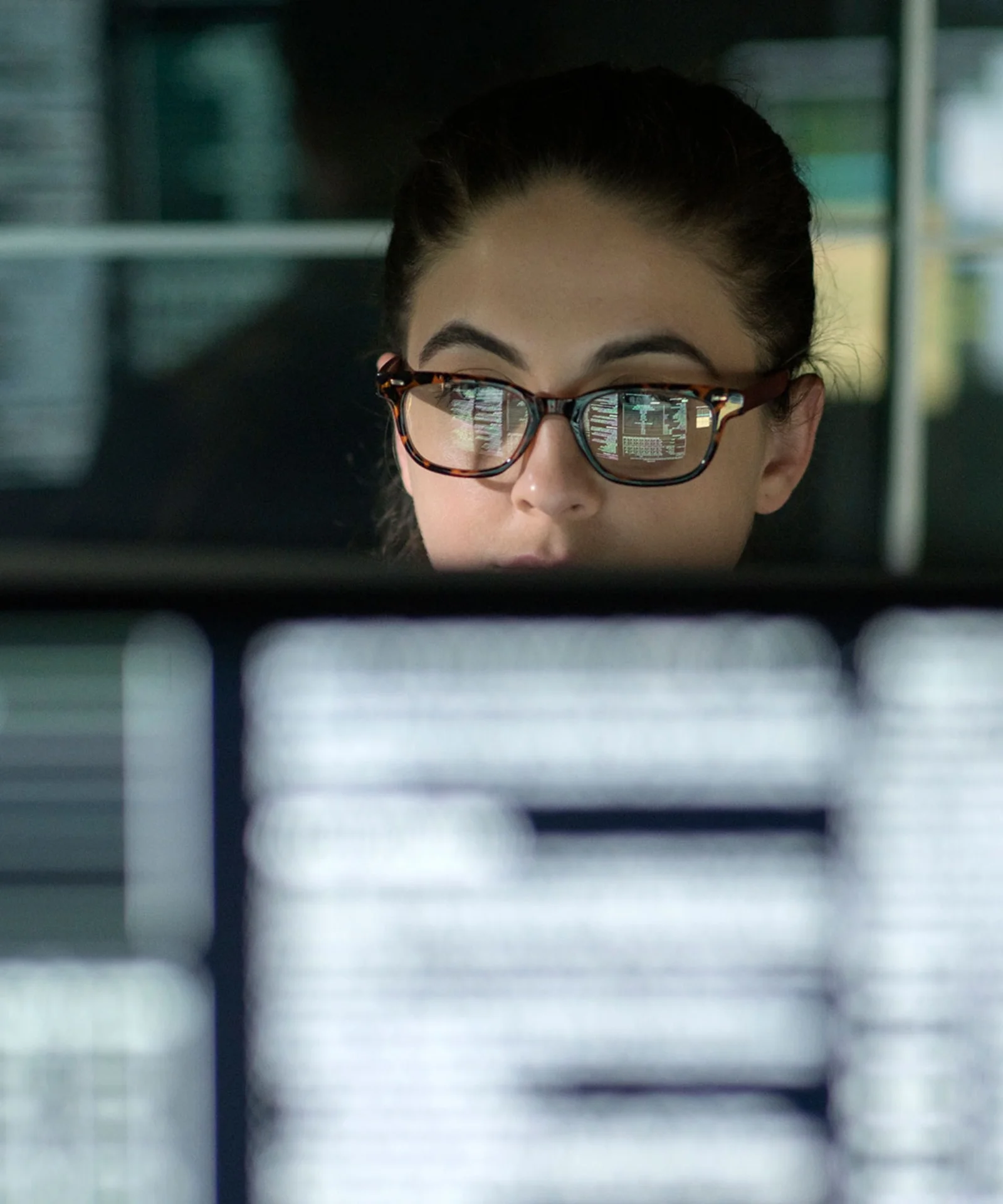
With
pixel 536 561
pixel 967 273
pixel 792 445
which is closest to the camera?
pixel 536 561

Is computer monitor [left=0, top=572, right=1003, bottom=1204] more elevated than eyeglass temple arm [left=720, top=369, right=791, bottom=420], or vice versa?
eyeglass temple arm [left=720, top=369, right=791, bottom=420]

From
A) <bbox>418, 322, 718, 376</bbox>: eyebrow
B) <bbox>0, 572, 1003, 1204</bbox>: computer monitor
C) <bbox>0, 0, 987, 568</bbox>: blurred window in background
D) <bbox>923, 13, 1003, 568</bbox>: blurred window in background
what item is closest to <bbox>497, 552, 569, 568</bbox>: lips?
<bbox>418, 322, 718, 376</bbox>: eyebrow

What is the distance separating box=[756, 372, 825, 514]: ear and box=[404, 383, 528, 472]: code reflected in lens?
17 cm

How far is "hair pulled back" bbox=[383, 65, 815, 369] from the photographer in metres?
0.75

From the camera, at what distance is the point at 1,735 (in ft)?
0.99

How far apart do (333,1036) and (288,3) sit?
2.50 meters

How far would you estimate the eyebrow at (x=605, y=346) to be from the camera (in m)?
0.68

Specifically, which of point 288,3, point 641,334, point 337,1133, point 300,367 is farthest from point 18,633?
point 288,3

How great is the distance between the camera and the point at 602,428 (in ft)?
2.18

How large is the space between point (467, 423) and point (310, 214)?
75.4 inches

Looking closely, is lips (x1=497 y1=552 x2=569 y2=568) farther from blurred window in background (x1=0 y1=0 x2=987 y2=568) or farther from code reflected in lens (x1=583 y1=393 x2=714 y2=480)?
blurred window in background (x1=0 y1=0 x2=987 y2=568)

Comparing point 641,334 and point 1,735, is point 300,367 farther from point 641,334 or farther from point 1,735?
point 1,735

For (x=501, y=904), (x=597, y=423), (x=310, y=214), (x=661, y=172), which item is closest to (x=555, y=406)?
(x=597, y=423)

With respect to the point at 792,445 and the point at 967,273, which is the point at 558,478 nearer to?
the point at 792,445
